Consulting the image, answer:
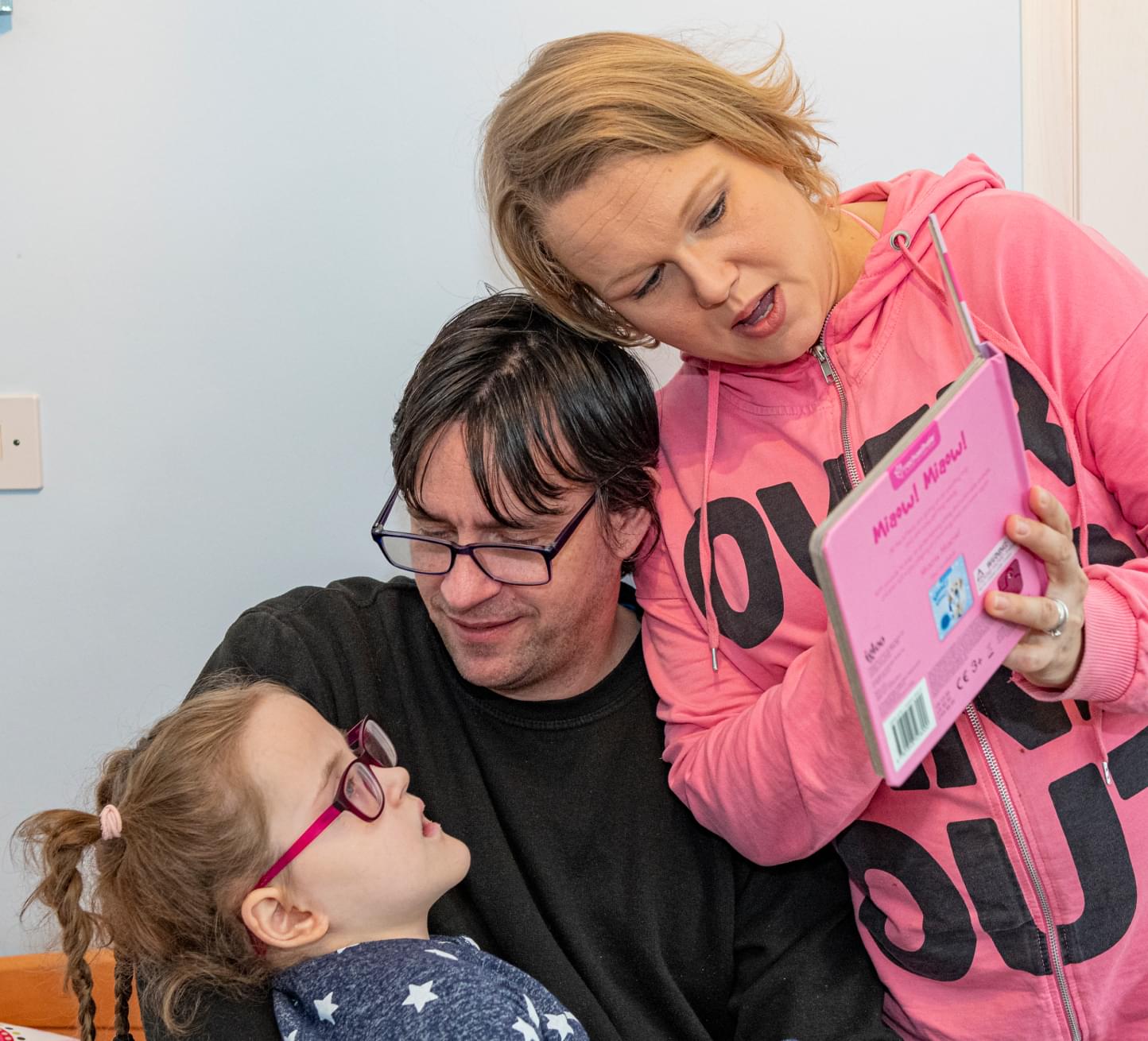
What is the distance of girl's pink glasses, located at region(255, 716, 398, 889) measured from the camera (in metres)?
1.26

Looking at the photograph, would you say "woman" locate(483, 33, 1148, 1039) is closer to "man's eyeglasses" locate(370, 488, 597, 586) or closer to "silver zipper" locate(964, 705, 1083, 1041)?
"silver zipper" locate(964, 705, 1083, 1041)

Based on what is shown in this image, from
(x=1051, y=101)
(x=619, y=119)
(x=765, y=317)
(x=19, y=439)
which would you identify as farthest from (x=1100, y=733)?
(x=19, y=439)

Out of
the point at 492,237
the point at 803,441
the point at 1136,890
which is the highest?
the point at 492,237

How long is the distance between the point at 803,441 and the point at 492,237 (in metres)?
0.47

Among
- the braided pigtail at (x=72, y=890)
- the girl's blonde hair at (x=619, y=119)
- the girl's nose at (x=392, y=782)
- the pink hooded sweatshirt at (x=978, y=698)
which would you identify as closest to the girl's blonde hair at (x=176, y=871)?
the braided pigtail at (x=72, y=890)

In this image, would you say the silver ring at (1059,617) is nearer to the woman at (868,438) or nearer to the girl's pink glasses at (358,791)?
the woman at (868,438)

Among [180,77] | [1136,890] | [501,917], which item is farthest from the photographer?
[180,77]

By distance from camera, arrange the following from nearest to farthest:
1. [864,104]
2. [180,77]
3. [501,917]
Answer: [501,917] < [180,77] < [864,104]

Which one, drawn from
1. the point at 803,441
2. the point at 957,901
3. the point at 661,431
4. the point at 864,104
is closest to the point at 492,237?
the point at 661,431

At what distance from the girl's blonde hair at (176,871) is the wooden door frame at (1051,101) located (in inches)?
52.6

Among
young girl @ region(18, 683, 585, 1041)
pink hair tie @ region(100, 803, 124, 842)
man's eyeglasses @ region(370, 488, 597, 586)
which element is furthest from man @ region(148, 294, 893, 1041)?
pink hair tie @ region(100, 803, 124, 842)

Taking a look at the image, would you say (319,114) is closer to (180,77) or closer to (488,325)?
(180,77)

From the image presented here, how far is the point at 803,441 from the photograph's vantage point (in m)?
1.25

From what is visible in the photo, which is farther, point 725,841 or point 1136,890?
point 725,841
